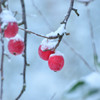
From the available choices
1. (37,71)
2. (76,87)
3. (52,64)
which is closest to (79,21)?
(37,71)

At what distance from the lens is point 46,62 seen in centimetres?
498

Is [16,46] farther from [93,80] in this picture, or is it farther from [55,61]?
[93,80]

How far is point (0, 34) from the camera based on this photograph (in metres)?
0.92

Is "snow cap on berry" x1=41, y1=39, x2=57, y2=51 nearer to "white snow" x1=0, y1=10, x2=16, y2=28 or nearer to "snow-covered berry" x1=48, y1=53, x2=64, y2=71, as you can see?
"snow-covered berry" x1=48, y1=53, x2=64, y2=71

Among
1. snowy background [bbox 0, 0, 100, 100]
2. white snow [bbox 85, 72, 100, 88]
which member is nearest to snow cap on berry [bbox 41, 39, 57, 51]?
white snow [bbox 85, 72, 100, 88]

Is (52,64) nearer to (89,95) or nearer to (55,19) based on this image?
(89,95)

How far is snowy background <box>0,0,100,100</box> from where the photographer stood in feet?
16.1

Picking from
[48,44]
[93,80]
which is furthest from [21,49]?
[93,80]

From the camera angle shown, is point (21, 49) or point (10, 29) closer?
point (10, 29)

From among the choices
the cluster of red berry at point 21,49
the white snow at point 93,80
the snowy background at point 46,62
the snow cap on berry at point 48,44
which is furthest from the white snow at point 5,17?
the snowy background at point 46,62

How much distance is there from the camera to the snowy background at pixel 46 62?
491 centimetres

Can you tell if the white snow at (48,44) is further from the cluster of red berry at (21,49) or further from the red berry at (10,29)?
the red berry at (10,29)

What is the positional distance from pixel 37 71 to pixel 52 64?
4.60 meters

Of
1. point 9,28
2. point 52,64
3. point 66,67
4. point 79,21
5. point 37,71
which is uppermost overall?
point 79,21
